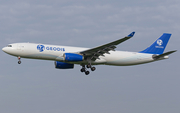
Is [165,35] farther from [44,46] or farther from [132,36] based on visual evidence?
[44,46]

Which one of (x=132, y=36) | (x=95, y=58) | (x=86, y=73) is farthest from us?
(x=86, y=73)

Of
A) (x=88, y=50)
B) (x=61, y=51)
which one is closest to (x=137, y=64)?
(x=88, y=50)

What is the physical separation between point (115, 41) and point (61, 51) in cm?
778

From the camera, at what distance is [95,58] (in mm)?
39125

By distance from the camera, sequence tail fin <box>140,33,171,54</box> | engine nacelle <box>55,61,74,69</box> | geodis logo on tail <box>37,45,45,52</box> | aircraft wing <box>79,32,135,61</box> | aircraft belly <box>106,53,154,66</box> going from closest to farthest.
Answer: aircraft wing <box>79,32,135,61</box> → geodis logo on tail <box>37,45,45,52</box> → aircraft belly <box>106,53,154,66</box> → engine nacelle <box>55,61,74,69</box> → tail fin <box>140,33,171,54</box>

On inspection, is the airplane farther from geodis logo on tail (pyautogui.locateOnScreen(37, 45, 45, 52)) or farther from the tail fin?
the tail fin

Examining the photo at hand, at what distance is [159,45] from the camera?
45188 millimetres

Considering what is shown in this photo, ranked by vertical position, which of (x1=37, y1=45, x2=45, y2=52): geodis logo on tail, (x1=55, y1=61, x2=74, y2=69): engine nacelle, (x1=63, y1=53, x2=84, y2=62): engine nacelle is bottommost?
(x1=55, y1=61, x2=74, y2=69): engine nacelle

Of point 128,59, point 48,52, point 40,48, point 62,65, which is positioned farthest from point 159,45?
point 40,48

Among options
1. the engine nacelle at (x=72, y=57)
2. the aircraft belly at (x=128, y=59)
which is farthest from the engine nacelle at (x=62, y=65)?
the aircraft belly at (x=128, y=59)

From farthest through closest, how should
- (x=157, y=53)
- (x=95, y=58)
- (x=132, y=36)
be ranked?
1. (x=157, y=53)
2. (x=95, y=58)
3. (x=132, y=36)

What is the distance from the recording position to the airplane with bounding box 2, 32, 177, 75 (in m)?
A: 36.7

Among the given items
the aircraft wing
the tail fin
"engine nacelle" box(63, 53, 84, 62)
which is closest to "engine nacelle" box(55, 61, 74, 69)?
the aircraft wing

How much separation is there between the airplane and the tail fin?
793 mm
